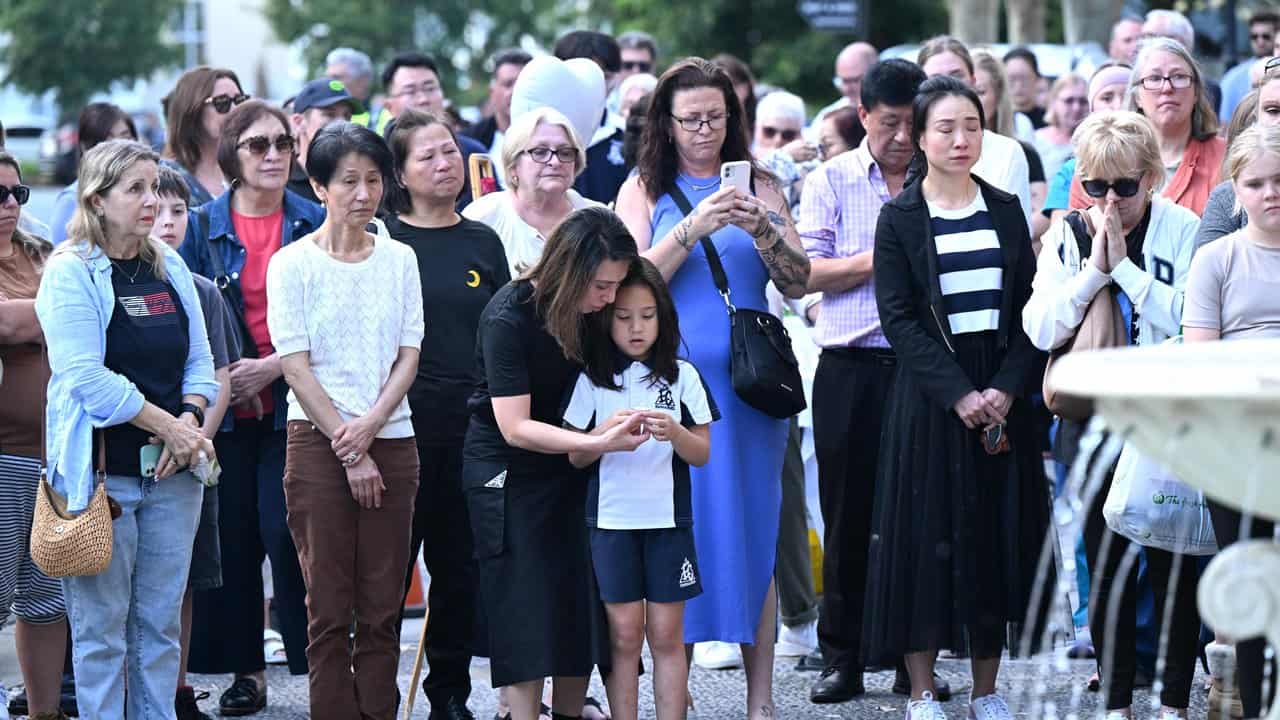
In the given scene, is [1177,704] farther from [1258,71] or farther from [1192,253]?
[1258,71]

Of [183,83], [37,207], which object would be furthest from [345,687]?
[37,207]

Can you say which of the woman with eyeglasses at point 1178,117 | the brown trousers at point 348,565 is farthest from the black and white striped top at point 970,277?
the brown trousers at point 348,565

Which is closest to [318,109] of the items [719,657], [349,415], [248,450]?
[248,450]

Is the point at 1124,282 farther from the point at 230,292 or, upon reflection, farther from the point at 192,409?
the point at 230,292

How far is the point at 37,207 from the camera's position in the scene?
25859 mm

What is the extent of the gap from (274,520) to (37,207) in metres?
20.9

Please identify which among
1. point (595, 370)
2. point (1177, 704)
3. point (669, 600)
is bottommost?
point (1177, 704)

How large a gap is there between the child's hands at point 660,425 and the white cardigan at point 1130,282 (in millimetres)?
1379

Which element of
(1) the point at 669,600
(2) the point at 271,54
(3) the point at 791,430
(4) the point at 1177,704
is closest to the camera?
(1) the point at 669,600

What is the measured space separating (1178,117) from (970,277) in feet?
4.93

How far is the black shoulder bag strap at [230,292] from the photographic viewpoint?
6.68m

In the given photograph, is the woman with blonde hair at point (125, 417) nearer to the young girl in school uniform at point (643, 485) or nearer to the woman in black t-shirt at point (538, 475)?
the woman in black t-shirt at point (538, 475)

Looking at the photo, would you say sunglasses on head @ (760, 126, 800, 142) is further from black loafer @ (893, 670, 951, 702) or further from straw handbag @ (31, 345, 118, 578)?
straw handbag @ (31, 345, 118, 578)

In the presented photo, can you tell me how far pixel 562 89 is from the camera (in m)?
7.38
